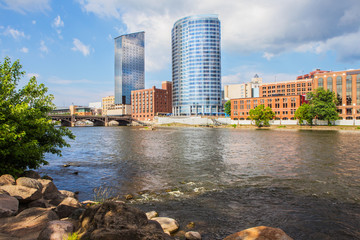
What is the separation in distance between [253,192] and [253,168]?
9598mm

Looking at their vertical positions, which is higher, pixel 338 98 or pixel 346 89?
pixel 346 89

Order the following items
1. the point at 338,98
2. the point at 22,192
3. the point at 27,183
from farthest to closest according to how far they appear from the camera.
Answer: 1. the point at 338,98
2. the point at 27,183
3. the point at 22,192

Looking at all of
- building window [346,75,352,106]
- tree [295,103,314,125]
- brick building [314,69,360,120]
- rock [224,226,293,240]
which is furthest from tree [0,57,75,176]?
building window [346,75,352,106]

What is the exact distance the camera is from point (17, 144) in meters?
16.1

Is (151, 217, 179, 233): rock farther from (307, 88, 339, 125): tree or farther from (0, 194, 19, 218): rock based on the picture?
(307, 88, 339, 125): tree

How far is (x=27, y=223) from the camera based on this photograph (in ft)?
28.8

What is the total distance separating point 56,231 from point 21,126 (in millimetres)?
12192

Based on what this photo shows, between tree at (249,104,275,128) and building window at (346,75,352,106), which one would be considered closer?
building window at (346,75,352,106)

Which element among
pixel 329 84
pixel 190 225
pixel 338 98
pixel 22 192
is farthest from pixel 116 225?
pixel 329 84

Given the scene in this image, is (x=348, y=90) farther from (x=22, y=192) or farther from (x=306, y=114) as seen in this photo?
(x=22, y=192)

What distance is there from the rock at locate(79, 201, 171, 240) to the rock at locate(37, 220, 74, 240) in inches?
16.9

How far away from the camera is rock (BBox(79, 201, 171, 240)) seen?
7104 millimetres

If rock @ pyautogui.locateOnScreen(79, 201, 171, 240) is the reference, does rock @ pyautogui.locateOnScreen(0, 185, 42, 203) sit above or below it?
below

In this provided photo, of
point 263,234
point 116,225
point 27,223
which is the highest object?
point 116,225
